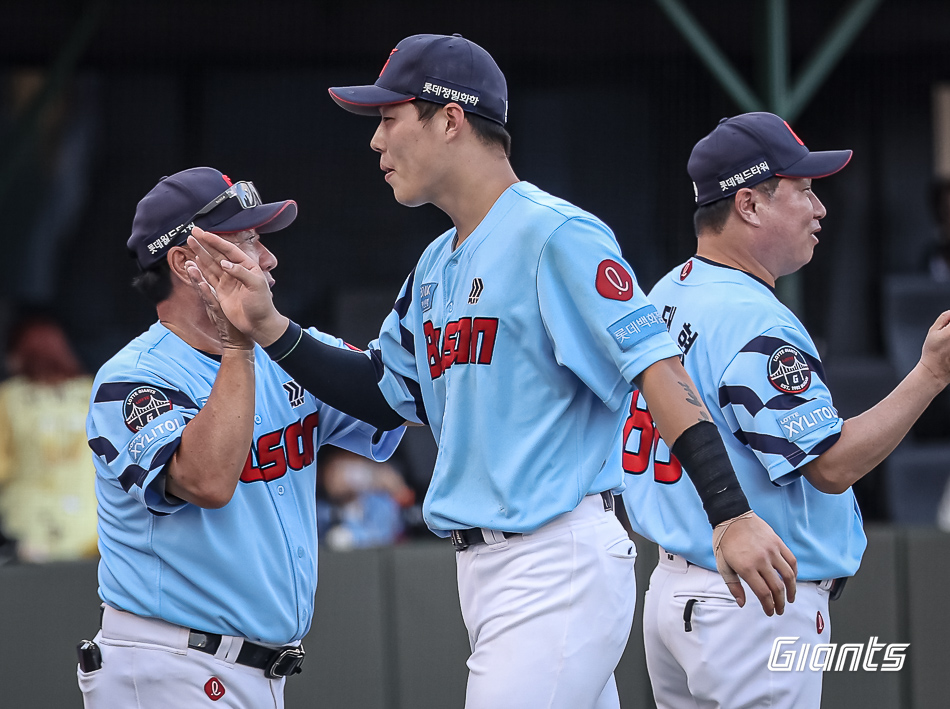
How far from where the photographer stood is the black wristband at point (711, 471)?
209cm

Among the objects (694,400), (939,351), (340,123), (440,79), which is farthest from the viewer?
(340,123)

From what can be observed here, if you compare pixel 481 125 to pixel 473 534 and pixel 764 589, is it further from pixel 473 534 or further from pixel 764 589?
pixel 764 589

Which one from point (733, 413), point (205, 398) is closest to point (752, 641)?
point (733, 413)

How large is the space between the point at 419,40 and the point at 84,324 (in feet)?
20.5

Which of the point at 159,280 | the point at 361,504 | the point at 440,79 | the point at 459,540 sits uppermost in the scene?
the point at 440,79

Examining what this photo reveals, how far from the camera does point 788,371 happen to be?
2637 mm

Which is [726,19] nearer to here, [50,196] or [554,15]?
[554,15]

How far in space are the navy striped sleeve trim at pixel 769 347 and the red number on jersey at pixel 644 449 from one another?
325 millimetres

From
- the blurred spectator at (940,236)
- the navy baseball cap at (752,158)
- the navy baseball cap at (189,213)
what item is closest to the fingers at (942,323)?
the navy baseball cap at (752,158)

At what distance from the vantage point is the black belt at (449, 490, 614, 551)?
234 cm

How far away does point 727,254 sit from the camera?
2957 millimetres

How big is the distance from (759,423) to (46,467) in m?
4.56

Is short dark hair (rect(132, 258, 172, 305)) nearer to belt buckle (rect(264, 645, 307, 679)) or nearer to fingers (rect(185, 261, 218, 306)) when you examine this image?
fingers (rect(185, 261, 218, 306))

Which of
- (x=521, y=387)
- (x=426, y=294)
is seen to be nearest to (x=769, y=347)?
(x=521, y=387)
